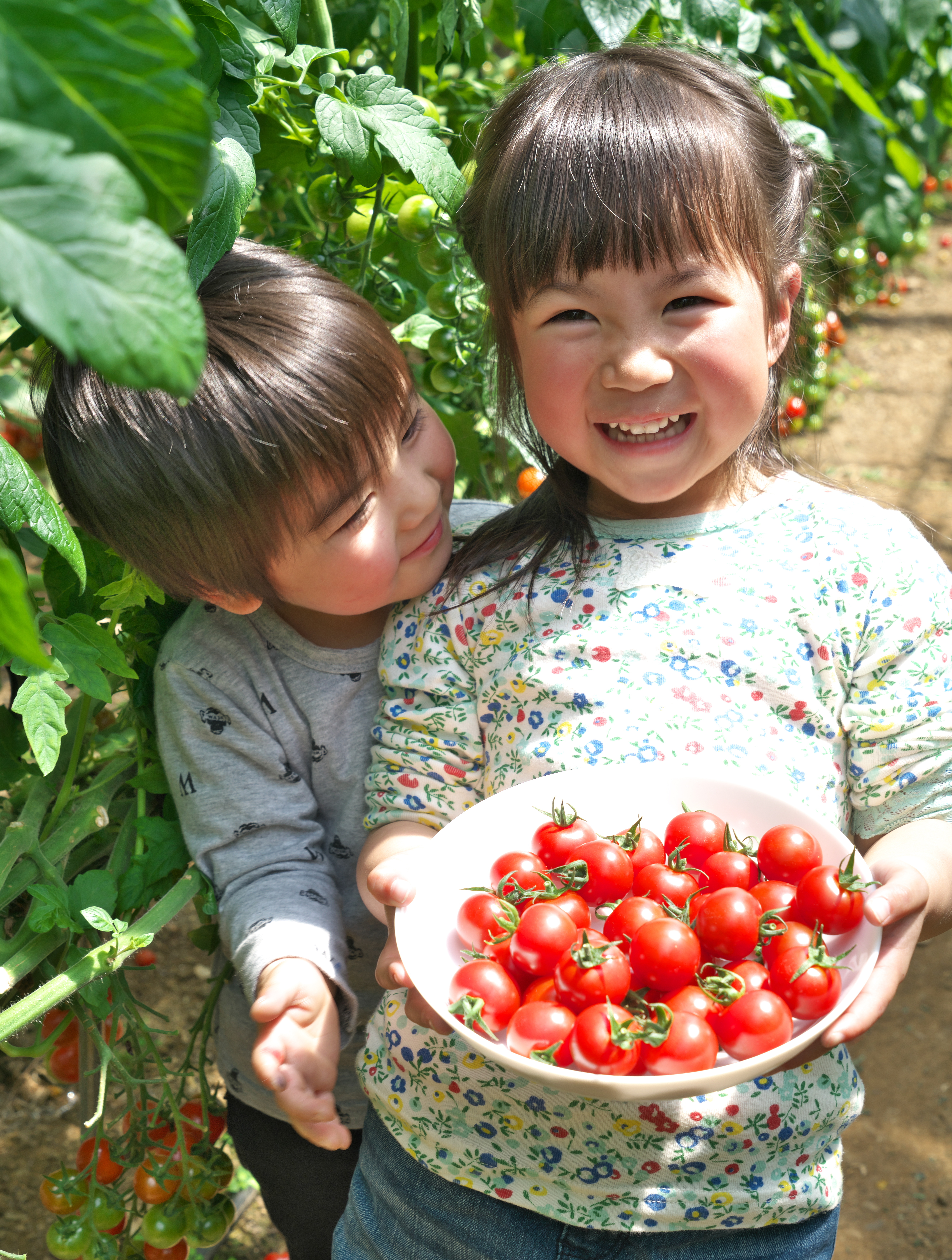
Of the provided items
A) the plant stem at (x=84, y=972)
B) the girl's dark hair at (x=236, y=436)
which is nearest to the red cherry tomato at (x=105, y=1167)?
the plant stem at (x=84, y=972)

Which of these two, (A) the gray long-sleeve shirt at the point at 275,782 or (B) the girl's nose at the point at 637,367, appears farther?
(A) the gray long-sleeve shirt at the point at 275,782

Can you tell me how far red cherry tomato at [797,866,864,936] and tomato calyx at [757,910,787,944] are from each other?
0.02 meters

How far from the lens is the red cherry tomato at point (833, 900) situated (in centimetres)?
81

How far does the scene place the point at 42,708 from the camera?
3.02 feet

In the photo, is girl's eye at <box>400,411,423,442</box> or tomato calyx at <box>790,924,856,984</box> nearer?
tomato calyx at <box>790,924,856,984</box>

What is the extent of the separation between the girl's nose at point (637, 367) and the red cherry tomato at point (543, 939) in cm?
47

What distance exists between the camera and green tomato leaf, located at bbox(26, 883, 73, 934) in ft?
3.22

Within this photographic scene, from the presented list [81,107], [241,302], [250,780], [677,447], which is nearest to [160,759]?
[250,780]

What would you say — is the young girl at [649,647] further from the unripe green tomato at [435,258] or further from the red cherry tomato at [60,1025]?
the red cherry tomato at [60,1025]

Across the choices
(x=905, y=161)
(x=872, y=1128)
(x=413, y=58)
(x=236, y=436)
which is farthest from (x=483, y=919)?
(x=905, y=161)

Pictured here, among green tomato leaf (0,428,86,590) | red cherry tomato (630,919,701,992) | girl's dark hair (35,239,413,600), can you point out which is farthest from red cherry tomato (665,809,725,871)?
green tomato leaf (0,428,86,590)

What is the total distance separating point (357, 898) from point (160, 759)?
282 millimetres

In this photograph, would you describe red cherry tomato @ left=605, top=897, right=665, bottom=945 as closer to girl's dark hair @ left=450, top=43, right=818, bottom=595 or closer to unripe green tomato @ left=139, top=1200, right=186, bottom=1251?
girl's dark hair @ left=450, top=43, right=818, bottom=595

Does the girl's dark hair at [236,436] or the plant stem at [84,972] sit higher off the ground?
the girl's dark hair at [236,436]
